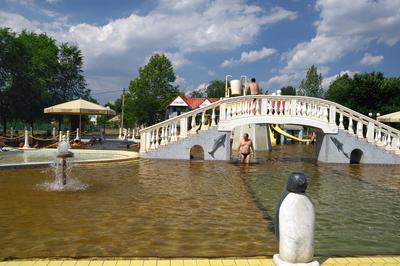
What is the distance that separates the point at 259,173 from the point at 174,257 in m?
9.02

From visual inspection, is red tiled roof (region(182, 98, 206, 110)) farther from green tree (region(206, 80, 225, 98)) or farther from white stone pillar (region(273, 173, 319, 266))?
green tree (region(206, 80, 225, 98))

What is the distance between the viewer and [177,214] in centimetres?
738

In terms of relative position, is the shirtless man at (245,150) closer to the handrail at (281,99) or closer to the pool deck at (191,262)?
the handrail at (281,99)

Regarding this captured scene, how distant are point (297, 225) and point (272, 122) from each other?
536 inches

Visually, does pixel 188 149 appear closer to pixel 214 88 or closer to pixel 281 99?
pixel 281 99

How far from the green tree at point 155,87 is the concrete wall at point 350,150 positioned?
135 feet

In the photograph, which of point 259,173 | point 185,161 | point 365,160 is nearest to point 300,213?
point 259,173

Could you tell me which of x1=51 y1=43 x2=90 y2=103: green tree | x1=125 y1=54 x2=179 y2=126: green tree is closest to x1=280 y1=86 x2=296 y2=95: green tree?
x1=125 y1=54 x2=179 y2=126: green tree

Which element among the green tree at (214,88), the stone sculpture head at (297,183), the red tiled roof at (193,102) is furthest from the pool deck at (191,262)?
the green tree at (214,88)

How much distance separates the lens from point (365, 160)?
1788 centimetres

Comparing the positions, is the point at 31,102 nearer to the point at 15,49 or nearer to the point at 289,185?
the point at 15,49

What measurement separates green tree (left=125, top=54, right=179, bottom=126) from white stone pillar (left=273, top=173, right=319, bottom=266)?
174 ft

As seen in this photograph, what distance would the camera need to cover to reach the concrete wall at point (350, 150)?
17.8 metres

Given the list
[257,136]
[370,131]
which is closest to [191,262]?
[370,131]
